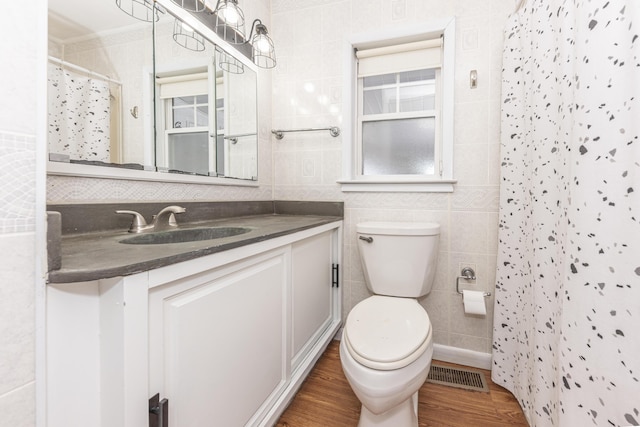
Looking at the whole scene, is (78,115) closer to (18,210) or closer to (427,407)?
(18,210)

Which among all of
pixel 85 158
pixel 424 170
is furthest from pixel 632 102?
pixel 85 158

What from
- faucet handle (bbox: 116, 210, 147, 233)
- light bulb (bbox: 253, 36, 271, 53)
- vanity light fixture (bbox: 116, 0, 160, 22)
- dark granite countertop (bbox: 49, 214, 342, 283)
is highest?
light bulb (bbox: 253, 36, 271, 53)

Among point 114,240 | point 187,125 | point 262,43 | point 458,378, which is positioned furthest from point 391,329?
point 262,43

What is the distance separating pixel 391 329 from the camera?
109 cm

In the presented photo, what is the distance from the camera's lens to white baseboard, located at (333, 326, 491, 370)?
160 centimetres

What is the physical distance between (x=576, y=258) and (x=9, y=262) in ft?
3.99

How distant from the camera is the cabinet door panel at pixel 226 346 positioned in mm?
669

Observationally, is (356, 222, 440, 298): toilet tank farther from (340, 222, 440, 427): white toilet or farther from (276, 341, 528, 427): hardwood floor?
(276, 341, 528, 427): hardwood floor

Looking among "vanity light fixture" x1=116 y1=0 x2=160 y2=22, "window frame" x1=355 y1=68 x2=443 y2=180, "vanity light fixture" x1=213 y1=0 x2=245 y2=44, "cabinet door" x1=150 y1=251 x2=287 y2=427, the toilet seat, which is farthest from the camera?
"window frame" x1=355 y1=68 x2=443 y2=180

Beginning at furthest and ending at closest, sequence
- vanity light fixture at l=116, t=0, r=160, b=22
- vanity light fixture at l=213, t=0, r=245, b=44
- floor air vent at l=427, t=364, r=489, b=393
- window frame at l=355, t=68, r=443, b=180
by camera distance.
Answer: window frame at l=355, t=68, r=443, b=180
floor air vent at l=427, t=364, r=489, b=393
vanity light fixture at l=213, t=0, r=245, b=44
vanity light fixture at l=116, t=0, r=160, b=22

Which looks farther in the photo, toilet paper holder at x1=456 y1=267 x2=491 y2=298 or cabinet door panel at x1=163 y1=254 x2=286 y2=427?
toilet paper holder at x1=456 y1=267 x2=491 y2=298

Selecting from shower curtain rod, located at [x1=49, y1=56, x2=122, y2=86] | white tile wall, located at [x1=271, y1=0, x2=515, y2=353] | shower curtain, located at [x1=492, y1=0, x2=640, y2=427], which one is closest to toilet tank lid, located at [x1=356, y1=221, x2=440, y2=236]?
white tile wall, located at [x1=271, y1=0, x2=515, y2=353]

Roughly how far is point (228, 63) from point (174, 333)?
1411 mm

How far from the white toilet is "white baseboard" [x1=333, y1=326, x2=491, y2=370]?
42cm
